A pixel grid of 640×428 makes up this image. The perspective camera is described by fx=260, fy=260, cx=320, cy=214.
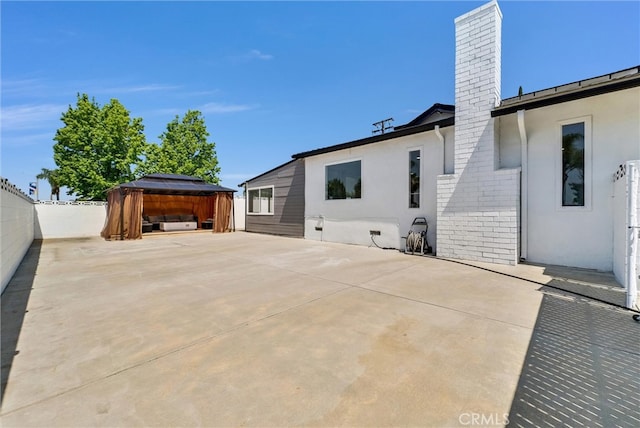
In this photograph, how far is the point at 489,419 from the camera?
141 cm

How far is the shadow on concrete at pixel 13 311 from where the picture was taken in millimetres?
2037

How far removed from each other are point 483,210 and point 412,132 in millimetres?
2930

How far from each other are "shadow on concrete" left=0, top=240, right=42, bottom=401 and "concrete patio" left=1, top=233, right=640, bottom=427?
0.07 feet

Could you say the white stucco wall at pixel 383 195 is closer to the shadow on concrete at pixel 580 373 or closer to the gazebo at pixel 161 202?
the shadow on concrete at pixel 580 373

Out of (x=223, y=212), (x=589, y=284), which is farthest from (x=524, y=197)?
(x=223, y=212)

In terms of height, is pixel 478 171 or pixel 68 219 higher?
pixel 478 171

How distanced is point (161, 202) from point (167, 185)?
374 centimetres

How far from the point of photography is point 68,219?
11891 mm

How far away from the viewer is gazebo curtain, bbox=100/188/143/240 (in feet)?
35.4

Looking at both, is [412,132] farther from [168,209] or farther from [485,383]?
[168,209]

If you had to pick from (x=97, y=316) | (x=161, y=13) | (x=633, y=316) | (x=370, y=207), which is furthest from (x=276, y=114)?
(x=633, y=316)

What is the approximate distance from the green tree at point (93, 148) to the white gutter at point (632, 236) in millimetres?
22225

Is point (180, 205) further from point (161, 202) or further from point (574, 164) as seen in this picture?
point (574, 164)

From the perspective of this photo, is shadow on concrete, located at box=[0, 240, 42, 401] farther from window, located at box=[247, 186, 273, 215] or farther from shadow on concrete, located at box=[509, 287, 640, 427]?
window, located at box=[247, 186, 273, 215]
